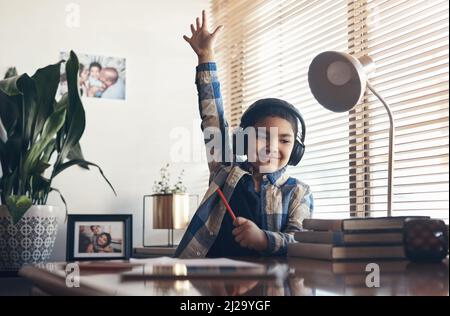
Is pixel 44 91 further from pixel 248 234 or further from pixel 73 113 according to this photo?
pixel 248 234

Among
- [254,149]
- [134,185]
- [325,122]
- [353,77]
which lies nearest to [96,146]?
[134,185]

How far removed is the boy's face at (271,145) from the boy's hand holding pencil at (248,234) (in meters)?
0.32

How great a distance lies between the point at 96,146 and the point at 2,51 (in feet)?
2.04

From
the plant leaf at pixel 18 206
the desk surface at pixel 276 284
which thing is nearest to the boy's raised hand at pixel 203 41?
the plant leaf at pixel 18 206

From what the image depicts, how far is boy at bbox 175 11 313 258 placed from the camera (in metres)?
1.50

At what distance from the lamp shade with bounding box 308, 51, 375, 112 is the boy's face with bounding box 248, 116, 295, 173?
0.30 m

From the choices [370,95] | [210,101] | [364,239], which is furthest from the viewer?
[370,95]

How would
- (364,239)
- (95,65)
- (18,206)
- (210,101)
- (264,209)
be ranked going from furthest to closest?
1. (95,65)
2. (18,206)
3. (210,101)
4. (264,209)
5. (364,239)

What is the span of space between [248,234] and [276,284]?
647 mm

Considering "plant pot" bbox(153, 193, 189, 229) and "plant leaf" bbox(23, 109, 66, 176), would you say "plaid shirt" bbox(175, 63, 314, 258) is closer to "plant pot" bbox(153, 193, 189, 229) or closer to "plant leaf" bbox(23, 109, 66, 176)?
"plant leaf" bbox(23, 109, 66, 176)

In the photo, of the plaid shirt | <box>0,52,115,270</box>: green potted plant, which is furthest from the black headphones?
<box>0,52,115,270</box>: green potted plant

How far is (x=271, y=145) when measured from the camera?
62.0 inches

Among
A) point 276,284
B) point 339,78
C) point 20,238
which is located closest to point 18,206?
point 20,238

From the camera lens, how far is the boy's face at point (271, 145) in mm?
1566
